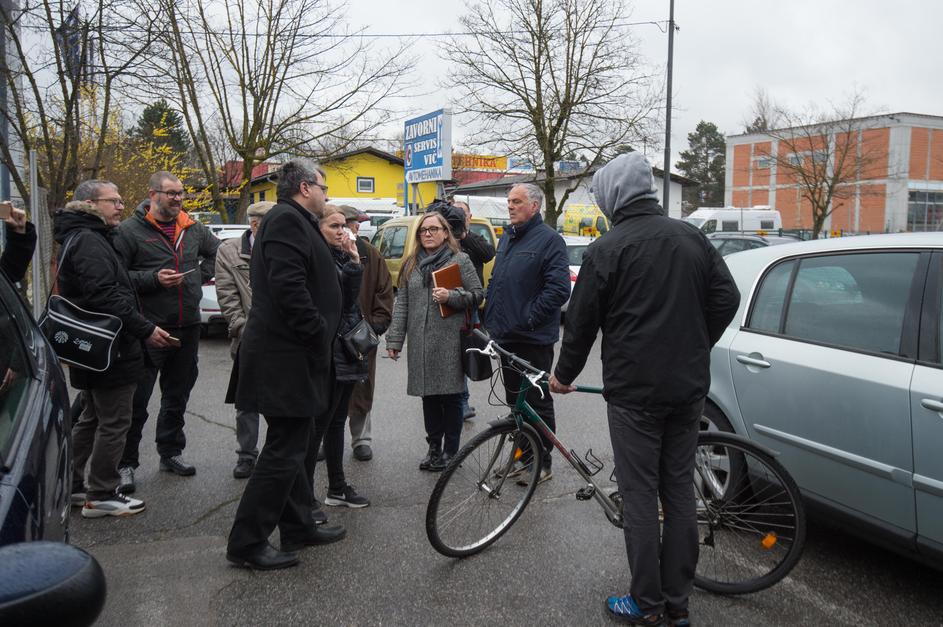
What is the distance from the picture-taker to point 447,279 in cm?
489

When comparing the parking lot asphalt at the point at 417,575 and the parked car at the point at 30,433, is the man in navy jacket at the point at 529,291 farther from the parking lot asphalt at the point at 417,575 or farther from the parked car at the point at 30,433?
the parked car at the point at 30,433

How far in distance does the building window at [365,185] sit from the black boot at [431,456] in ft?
135

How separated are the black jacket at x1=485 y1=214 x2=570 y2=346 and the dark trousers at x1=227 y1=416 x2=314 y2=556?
159 cm

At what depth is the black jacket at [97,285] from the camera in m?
4.00

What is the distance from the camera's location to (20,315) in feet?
9.14

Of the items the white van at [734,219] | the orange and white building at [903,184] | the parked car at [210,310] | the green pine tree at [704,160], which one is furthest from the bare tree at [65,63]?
the green pine tree at [704,160]

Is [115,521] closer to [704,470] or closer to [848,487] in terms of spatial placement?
[704,470]

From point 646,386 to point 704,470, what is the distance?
797mm

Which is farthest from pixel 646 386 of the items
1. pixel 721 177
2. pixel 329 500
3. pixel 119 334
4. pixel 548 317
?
pixel 721 177

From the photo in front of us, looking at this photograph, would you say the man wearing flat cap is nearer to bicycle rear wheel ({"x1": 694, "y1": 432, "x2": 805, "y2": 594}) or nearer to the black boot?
the black boot

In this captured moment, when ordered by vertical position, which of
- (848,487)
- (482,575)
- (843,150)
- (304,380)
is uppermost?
(843,150)

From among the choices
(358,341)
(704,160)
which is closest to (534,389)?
(358,341)

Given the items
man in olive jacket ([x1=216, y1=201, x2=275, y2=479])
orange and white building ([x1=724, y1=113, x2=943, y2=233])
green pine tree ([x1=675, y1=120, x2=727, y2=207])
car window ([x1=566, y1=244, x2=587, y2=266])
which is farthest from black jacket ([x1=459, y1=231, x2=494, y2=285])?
green pine tree ([x1=675, y1=120, x2=727, y2=207])

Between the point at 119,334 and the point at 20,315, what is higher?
the point at 20,315
